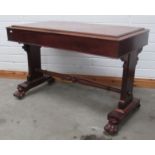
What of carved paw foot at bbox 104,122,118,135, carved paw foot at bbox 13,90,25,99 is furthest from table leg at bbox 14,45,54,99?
carved paw foot at bbox 104,122,118,135

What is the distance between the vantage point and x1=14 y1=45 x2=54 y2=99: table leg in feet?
8.06

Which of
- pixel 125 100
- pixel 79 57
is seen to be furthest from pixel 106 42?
pixel 79 57

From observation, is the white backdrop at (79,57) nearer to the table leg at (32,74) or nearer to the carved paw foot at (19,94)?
the table leg at (32,74)

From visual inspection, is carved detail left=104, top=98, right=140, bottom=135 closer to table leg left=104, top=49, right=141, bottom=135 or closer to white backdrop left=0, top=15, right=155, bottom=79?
table leg left=104, top=49, right=141, bottom=135

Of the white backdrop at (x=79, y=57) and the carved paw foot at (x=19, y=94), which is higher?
the white backdrop at (x=79, y=57)

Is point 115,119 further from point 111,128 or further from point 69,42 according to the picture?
point 69,42

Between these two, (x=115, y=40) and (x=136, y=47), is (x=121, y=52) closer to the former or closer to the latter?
(x=115, y=40)

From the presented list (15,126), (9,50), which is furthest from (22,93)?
(9,50)

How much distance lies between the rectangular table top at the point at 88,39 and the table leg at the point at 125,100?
0.12 m

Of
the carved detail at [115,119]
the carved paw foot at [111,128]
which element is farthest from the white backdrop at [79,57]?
the carved paw foot at [111,128]

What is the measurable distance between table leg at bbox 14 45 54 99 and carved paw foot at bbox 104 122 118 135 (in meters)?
1.04

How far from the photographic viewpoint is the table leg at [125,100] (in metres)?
1.86

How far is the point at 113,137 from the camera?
1809 mm

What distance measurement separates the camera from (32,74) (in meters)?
2.59
